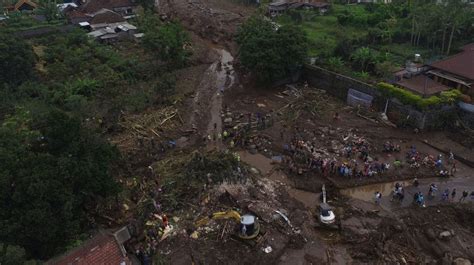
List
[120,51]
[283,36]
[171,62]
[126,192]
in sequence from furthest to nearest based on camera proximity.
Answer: [120,51]
[171,62]
[283,36]
[126,192]

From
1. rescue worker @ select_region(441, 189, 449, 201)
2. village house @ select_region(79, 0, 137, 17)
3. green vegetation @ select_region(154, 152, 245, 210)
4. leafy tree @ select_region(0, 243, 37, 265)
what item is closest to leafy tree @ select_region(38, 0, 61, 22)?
village house @ select_region(79, 0, 137, 17)

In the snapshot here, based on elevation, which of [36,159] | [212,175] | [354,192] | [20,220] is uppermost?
[36,159]

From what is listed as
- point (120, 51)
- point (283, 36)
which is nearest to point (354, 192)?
point (283, 36)

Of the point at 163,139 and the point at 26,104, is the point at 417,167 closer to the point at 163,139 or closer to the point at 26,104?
the point at 163,139

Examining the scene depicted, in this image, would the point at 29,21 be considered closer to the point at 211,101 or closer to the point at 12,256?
the point at 211,101

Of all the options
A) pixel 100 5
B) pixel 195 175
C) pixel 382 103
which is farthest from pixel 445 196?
pixel 100 5

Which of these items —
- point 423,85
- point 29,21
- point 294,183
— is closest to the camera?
point 294,183
